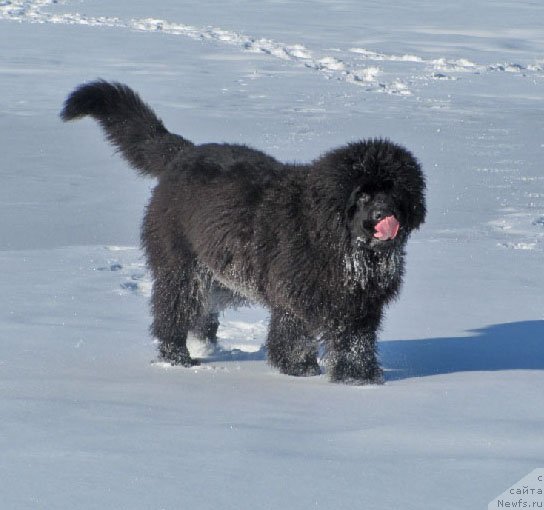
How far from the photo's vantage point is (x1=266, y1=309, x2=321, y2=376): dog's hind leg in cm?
497

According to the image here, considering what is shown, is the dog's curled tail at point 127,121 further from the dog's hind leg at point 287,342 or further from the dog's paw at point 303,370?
the dog's paw at point 303,370

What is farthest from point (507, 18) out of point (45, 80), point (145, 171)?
point (145, 171)

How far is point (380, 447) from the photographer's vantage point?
10.1ft

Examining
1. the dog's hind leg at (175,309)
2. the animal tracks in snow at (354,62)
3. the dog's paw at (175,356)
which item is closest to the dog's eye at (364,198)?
the dog's hind leg at (175,309)

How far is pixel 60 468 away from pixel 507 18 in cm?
2218

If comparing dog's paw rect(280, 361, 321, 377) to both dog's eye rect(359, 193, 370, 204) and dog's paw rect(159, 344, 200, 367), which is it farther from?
dog's eye rect(359, 193, 370, 204)

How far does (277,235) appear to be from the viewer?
485 centimetres

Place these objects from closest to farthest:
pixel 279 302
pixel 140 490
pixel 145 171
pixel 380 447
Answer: pixel 140 490 → pixel 380 447 → pixel 279 302 → pixel 145 171

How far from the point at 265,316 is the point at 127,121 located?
56.0 inches

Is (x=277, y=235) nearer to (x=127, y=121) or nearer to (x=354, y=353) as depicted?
(x=354, y=353)

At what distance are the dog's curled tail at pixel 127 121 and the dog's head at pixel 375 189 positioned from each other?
4.64ft

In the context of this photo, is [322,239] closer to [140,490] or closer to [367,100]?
[140,490]

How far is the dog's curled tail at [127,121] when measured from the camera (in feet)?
18.9

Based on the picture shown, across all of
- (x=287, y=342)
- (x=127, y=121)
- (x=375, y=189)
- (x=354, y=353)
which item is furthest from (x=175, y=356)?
(x=375, y=189)
